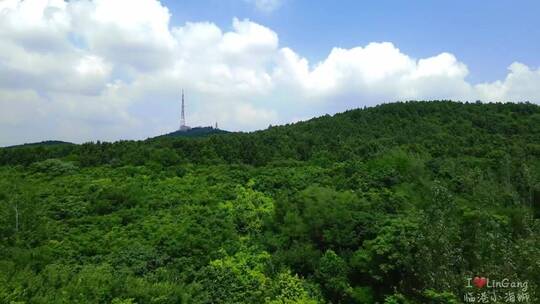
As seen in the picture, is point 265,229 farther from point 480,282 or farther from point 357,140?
point 357,140

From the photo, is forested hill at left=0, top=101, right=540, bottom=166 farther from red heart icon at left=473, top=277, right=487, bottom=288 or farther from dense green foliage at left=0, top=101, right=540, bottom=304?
red heart icon at left=473, top=277, right=487, bottom=288

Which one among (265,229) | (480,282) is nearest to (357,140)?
(265,229)

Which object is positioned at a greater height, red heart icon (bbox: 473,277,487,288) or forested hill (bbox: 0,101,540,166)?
forested hill (bbox: 0,101,540,166)

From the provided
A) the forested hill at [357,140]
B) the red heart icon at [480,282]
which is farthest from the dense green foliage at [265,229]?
the forested hill at [357,140]

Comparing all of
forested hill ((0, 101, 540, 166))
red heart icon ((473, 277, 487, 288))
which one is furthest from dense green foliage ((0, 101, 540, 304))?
forested hill ((0, 101, 540, 166))

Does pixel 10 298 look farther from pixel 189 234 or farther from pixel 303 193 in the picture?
pixel 303 193
